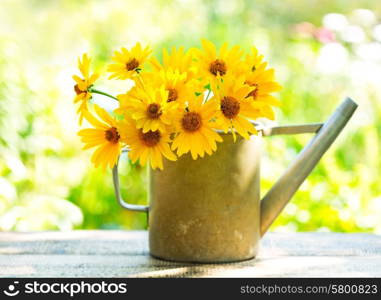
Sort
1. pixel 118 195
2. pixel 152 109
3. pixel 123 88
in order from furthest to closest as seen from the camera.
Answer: pixel 123 88, pixel 118 195, pixel 152 109

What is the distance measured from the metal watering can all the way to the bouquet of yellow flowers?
0.04 m

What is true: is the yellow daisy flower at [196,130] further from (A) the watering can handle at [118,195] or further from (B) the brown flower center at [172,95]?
(A) the watering can handle at [118,195]

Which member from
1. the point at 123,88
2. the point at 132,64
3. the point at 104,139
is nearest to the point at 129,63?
the point at 132,64

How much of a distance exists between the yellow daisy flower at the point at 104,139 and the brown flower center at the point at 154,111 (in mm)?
59

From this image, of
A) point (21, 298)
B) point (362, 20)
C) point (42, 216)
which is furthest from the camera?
point (362, 20)

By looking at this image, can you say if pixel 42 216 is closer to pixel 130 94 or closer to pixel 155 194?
pixel 155 194

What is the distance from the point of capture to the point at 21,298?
728 millimetres

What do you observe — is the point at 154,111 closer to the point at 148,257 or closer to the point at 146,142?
the point at 146,142

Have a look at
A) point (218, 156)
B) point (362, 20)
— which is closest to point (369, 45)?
point (362, 20)

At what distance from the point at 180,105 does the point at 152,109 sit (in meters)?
0.04

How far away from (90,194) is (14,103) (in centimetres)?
40

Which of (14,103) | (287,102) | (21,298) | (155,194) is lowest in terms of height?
(21,298)

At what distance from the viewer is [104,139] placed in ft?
2.61

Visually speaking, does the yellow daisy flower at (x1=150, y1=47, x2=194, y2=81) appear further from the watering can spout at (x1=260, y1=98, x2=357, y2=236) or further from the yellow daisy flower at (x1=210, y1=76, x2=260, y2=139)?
the watering can spout at (x1=260, y1=98, x2=357, y2=236)
